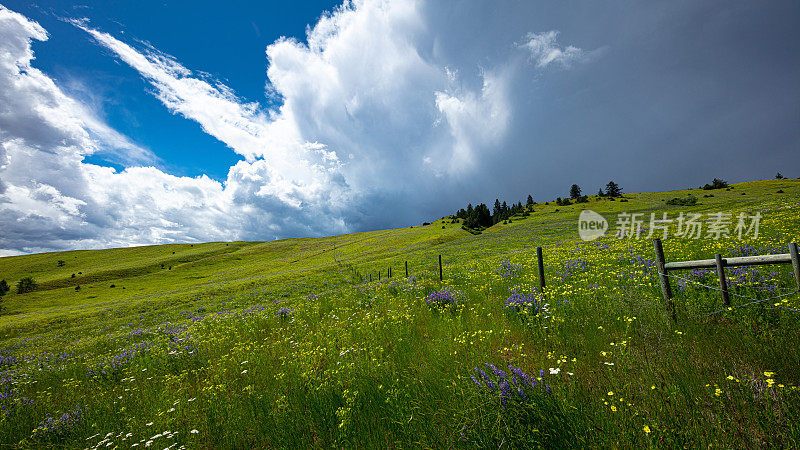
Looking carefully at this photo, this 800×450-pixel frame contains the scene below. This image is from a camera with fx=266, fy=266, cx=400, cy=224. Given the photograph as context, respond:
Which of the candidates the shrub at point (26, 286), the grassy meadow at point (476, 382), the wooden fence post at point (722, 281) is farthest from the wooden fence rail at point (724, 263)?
the shrub at point (26, 286)

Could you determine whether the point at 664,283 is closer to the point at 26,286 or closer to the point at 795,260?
the point at 795,260

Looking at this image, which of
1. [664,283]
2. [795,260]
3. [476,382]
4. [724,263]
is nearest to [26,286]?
[476,382]

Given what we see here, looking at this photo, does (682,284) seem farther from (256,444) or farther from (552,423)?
(256,444)

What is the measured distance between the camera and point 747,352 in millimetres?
3760

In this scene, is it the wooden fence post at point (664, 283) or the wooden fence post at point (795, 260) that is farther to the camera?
the wooden fence post at point (664, 283)

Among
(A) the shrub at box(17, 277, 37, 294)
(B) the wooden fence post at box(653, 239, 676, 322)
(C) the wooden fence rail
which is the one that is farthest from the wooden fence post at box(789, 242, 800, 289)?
(A) the shrub at box(17, 277, 37, 294)

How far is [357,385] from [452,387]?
1.57 meters

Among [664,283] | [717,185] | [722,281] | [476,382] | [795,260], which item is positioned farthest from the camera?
[717,185]

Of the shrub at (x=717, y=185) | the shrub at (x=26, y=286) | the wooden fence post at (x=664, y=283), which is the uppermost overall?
the shrub at (x=717, y=185)

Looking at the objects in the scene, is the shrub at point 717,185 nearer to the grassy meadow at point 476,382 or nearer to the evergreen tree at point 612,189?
the evergreen tree at point 612,189

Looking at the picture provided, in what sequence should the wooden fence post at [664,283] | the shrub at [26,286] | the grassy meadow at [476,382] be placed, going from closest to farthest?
the grassy meadow at [476,382] → the wooden fence post at [664,283] → the shrub at [26,286]

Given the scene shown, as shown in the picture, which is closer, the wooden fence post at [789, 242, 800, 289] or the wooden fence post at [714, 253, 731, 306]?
the wooden fence post at [789, 242, 800, 289]

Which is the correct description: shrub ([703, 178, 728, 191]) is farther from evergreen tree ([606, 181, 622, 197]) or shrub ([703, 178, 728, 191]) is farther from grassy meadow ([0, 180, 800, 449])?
grassy meadow ([0, 180, 800, 449])

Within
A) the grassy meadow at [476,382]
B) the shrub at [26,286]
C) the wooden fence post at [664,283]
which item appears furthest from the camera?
the shrub at [26,286]
